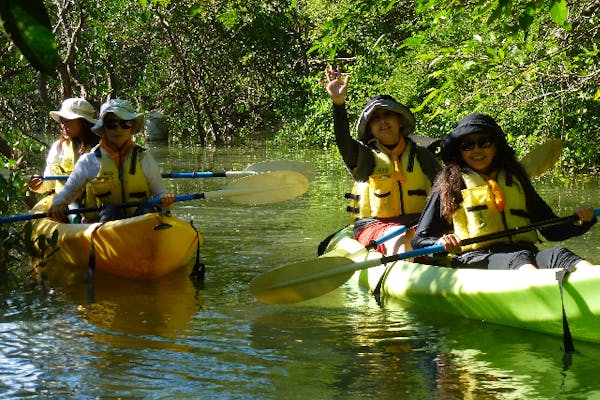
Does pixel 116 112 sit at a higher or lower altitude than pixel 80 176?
higher

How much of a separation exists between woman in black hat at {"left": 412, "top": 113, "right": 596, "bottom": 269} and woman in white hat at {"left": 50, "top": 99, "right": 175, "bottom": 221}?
216cm

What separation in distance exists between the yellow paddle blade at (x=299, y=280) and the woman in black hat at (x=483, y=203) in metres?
0.45

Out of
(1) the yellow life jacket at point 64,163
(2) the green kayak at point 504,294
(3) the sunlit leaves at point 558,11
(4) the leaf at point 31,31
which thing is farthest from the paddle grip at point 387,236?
(4) the leaf at point 31,31

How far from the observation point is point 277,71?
65.1ft

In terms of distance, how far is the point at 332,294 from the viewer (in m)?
5.31

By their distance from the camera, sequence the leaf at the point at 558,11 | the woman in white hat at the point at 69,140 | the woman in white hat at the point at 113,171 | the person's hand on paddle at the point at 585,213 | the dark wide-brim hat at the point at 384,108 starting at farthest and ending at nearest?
the woman in white hat at the point at 69,140, the woman in white hat at the point at 113,171, the dark wide-brim hat at the point at 384,108, the person's hand on paddle at the point at 585,213, the leaf at the point at 558,11

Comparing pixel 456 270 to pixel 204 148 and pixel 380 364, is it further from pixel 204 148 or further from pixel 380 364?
pixel 204 148

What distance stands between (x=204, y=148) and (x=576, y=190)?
992 cm

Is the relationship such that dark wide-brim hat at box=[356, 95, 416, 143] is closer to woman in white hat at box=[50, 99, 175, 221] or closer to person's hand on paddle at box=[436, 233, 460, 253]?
person's hand on paddle at box=[436, 233, 460, 253]

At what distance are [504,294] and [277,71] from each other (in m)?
16.1

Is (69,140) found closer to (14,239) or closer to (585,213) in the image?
(14,239)

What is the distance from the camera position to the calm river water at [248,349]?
3.49 metres

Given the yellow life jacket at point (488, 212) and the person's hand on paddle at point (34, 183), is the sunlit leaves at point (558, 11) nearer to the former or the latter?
the yellow life jacket at point (488, 212)

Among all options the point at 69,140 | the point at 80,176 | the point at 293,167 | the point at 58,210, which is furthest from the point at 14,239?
the point at 293,167
